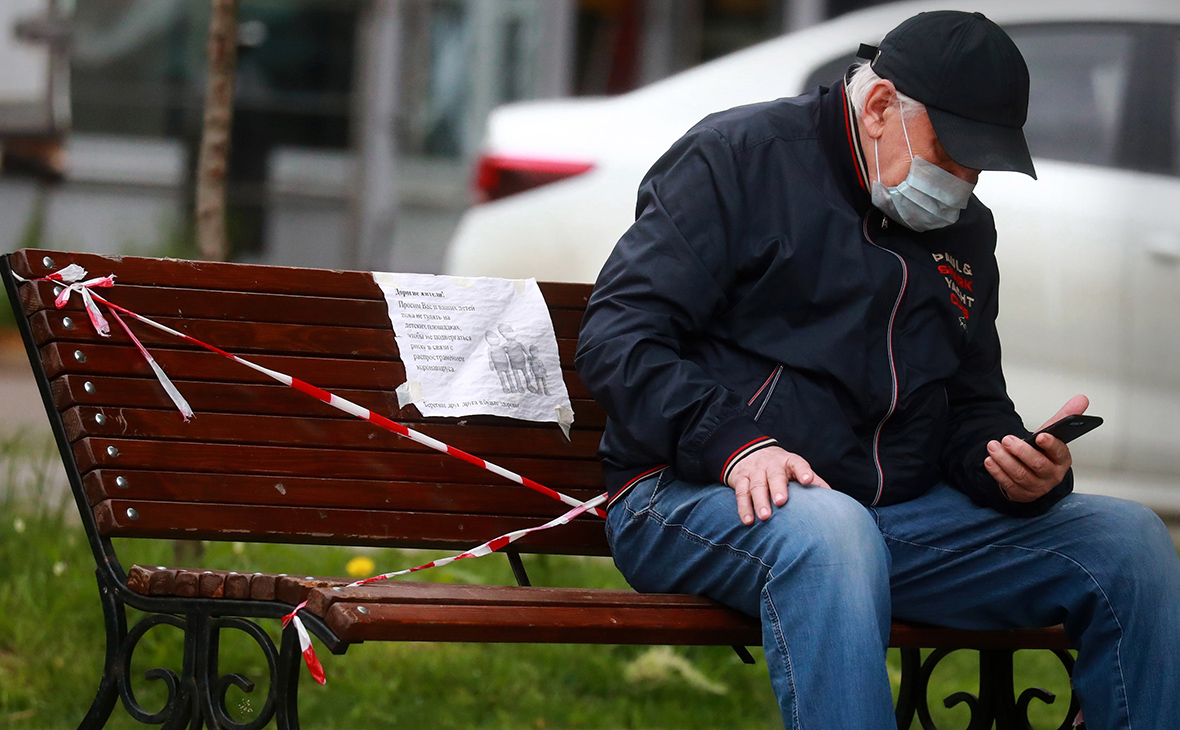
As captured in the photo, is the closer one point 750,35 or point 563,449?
point 563,449

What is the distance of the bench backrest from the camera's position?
2639 millimetres

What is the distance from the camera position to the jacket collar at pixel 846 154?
2602 millimetres

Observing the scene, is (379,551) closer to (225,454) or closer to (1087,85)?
(225,454)

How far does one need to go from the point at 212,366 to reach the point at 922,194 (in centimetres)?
131

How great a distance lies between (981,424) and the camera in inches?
108

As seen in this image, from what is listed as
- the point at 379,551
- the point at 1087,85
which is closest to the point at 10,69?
the point at 379,551

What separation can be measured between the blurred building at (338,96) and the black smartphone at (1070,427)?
22.4 feet

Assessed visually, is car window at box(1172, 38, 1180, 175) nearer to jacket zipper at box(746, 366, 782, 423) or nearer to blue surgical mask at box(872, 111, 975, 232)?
blue surgical mask at box(872, 111, 975, 232)

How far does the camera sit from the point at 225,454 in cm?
270

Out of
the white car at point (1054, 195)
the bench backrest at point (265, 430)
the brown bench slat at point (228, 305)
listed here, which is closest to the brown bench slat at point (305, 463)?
the bench backrest at point (265, 430)

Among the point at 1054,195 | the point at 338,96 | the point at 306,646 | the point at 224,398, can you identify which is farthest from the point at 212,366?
the point at 338,96

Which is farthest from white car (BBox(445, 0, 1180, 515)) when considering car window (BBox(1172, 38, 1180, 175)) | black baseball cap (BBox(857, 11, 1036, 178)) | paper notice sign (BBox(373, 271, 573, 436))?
black baseball cap (BBox(857, 11, 1036, 178))

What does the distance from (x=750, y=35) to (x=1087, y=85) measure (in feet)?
15.7

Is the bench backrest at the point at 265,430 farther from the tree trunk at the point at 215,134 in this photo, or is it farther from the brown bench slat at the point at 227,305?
the tree trunk at the point at 215,134
